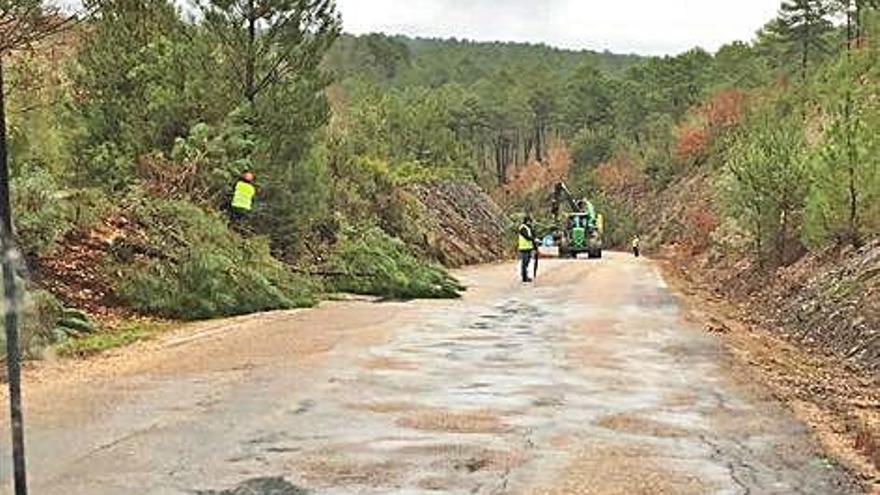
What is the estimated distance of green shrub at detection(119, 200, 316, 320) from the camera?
1873 cm

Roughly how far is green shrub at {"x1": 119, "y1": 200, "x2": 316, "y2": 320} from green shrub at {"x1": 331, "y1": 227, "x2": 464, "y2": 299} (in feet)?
9.46

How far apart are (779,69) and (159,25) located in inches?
2700

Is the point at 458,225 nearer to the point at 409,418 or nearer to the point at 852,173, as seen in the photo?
the point at 852,173

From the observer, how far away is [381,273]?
2572cm

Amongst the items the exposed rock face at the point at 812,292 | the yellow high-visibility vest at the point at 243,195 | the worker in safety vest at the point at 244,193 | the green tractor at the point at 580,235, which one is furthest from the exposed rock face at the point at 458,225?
the yellow high-visibility vest at the point at 243,195

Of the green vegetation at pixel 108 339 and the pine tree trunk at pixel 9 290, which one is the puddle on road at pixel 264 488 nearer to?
the pine tree trunk at pixel 9 290

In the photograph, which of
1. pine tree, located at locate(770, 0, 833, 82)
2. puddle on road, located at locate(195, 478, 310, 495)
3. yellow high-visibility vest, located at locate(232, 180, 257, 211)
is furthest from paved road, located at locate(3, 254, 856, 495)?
pine tree, located at locate(770, 0, 833, 82)

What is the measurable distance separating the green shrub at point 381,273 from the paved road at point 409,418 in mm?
6943

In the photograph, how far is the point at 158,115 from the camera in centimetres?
2369

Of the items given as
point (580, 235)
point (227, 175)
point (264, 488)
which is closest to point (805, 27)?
point (580, 235)

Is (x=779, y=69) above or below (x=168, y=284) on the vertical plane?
above

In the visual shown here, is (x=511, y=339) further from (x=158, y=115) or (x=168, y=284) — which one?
(x=158, y=115)

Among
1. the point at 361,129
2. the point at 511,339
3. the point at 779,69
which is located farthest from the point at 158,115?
the point at 779,69

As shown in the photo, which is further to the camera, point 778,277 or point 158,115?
point 778,277
